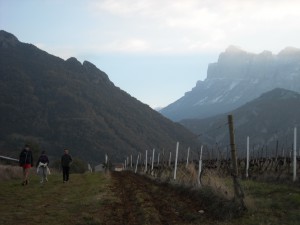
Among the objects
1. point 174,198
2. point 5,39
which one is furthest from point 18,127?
point 174,198

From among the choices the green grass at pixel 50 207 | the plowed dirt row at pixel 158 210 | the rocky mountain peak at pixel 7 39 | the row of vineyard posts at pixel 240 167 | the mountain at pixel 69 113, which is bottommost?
the green grass at pixel 50 207

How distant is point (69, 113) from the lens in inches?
5295

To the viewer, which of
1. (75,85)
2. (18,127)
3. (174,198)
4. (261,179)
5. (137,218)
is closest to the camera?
(137,218)

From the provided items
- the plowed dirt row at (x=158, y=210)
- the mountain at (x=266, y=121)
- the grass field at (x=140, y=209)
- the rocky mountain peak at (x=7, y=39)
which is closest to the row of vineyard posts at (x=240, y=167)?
the grass field at (x=140, y=209)

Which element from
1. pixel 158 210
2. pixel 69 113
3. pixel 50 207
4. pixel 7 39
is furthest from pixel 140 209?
pixel 7 39

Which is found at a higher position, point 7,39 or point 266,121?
point 7,39

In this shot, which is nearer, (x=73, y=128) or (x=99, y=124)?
(x=73, y=128)

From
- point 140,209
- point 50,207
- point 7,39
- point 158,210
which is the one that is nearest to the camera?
point 158,210

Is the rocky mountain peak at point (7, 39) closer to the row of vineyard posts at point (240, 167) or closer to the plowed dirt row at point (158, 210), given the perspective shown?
the row of vineyard posts at point (240, 167)

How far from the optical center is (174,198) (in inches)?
622

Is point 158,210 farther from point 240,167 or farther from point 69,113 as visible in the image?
point 69,113

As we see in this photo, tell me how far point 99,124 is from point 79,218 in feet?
396

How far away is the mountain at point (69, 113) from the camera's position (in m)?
119

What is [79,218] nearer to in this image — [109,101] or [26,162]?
[26,162]
